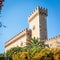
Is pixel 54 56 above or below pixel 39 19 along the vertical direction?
below

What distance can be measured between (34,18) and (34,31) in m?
3.73

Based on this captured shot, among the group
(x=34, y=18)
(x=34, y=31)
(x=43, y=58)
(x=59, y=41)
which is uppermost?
(x=34, y=18)

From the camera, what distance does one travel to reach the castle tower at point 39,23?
5088 centimetres

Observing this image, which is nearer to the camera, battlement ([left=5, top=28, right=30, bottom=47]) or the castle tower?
the castle tower

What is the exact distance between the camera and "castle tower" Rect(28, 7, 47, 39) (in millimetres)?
50875

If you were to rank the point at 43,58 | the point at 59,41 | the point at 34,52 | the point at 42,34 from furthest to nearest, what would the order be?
the point at 42,34, the point at 59,41, the point at 34,52, the point at 43,58

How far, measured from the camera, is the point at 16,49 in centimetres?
5109

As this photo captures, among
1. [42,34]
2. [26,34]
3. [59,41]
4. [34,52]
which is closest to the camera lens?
[34,52]

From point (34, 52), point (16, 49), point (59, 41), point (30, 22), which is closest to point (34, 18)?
point (30, 22)

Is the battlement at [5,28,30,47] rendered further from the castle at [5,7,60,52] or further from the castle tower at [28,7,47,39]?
the castle tower at [28,7,47,39]

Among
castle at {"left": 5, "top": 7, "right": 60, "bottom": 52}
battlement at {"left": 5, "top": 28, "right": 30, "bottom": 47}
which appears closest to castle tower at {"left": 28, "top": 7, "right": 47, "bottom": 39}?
castle at {"left": 5, "top": 7, "right": 60, "bottom": 52}

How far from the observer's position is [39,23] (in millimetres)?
51125

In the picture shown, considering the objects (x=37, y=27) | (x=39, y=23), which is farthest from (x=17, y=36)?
(x=39, y=23)

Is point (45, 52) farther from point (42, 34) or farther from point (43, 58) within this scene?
point (42, 34)
